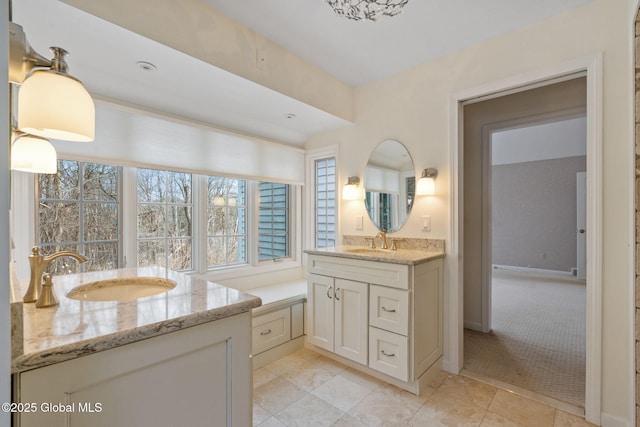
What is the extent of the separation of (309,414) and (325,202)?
82.7 inches

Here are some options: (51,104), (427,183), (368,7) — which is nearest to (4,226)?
(51,104)

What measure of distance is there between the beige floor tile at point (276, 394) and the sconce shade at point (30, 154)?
5.83ft

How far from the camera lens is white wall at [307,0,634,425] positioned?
5.52 ft

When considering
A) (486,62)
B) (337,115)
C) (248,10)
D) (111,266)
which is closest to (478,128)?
(486,62)

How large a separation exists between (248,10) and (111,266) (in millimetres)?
2092

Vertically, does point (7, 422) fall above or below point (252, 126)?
below

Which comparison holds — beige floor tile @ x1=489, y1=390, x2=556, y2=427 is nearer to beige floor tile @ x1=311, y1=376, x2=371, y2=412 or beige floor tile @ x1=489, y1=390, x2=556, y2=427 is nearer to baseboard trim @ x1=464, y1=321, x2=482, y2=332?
beige floor tile @ x1=311, y1=376, x2=371, y2=412

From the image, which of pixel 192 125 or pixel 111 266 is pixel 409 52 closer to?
pixel 192 125

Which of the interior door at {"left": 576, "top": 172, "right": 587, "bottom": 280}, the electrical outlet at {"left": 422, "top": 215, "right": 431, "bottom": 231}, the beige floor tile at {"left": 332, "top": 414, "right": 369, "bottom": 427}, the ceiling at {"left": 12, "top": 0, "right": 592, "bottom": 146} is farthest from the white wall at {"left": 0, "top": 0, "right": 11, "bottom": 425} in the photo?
the interior door at {"left": 576, "top": 172, "right": 587, "bottom": 280}

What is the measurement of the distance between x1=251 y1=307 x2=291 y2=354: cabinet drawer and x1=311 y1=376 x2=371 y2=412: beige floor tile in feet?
1.88

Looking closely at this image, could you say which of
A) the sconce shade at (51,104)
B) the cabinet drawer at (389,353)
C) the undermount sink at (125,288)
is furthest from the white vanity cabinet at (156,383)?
the cabinet drawer at (389,353)

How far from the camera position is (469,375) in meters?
2.28

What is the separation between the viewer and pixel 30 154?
1.14 m

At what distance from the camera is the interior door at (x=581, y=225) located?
5492mm
